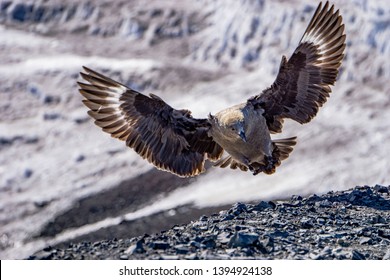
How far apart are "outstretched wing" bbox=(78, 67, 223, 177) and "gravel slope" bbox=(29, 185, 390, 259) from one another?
167cm

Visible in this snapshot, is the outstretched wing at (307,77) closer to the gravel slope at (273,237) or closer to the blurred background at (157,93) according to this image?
the gravel slope at (273,237)

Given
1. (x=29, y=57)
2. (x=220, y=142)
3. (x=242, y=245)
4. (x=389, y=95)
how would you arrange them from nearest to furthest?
(x=242, y=245)
(x=220, y=142)
(x=389, y=95)
(x=29, y=57)

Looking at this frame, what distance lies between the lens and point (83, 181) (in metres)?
30.7

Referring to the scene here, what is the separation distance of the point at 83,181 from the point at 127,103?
605 inches

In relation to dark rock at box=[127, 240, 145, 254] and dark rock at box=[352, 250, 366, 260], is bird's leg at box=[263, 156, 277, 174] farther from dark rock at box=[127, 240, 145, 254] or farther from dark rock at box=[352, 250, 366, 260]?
dark rock at box=[127, 240, 145, 254]

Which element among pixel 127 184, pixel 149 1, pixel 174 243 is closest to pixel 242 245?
pixel 174 243

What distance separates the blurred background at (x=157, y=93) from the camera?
93.1 ft

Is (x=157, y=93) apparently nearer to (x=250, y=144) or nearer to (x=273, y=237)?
(x=250, y=144)

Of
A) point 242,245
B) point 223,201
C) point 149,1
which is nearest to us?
point 242,245

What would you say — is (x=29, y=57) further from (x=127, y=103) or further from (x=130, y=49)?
(x=127, y=103)

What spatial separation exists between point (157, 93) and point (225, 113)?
19913mm

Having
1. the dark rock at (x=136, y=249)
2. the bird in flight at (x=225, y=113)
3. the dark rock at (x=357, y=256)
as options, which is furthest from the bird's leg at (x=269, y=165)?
the dark rock at (x=136, y=249)

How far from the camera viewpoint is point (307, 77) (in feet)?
52.3

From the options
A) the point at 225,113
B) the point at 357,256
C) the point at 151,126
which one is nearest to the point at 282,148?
the point at 225,113
